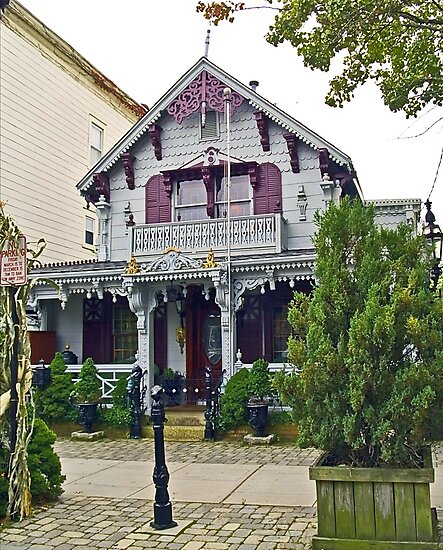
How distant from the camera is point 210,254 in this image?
14305 millimetres

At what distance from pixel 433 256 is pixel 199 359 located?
9.56 m

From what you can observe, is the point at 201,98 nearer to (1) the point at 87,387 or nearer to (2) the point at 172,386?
(2) the point at 172,386

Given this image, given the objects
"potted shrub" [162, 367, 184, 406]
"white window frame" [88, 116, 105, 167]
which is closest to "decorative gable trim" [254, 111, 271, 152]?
"potted shrub" [162, 367, 184, 406]

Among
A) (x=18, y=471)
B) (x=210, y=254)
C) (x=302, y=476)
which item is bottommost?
(x=302, y=476)

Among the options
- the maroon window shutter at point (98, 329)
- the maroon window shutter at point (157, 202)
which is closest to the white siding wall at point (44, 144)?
the maroon window shutter at point (98, 329)

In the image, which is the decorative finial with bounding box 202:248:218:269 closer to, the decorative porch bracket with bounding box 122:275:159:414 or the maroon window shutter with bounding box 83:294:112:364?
the decorative porch bracket with bounding box 122:275:159:414

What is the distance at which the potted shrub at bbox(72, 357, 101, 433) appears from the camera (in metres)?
13.8

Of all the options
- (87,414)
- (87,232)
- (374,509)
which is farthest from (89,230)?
(374,509)

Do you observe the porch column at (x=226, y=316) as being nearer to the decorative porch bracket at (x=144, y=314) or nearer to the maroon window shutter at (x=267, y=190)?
the decorative porch bracket at (x=144, y=314)

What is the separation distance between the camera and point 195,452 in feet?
38.3

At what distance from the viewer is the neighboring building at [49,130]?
58.2ft

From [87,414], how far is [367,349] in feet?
30.2

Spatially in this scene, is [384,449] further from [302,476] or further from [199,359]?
[199,359]

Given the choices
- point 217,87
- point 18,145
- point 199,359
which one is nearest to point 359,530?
point 199,359
